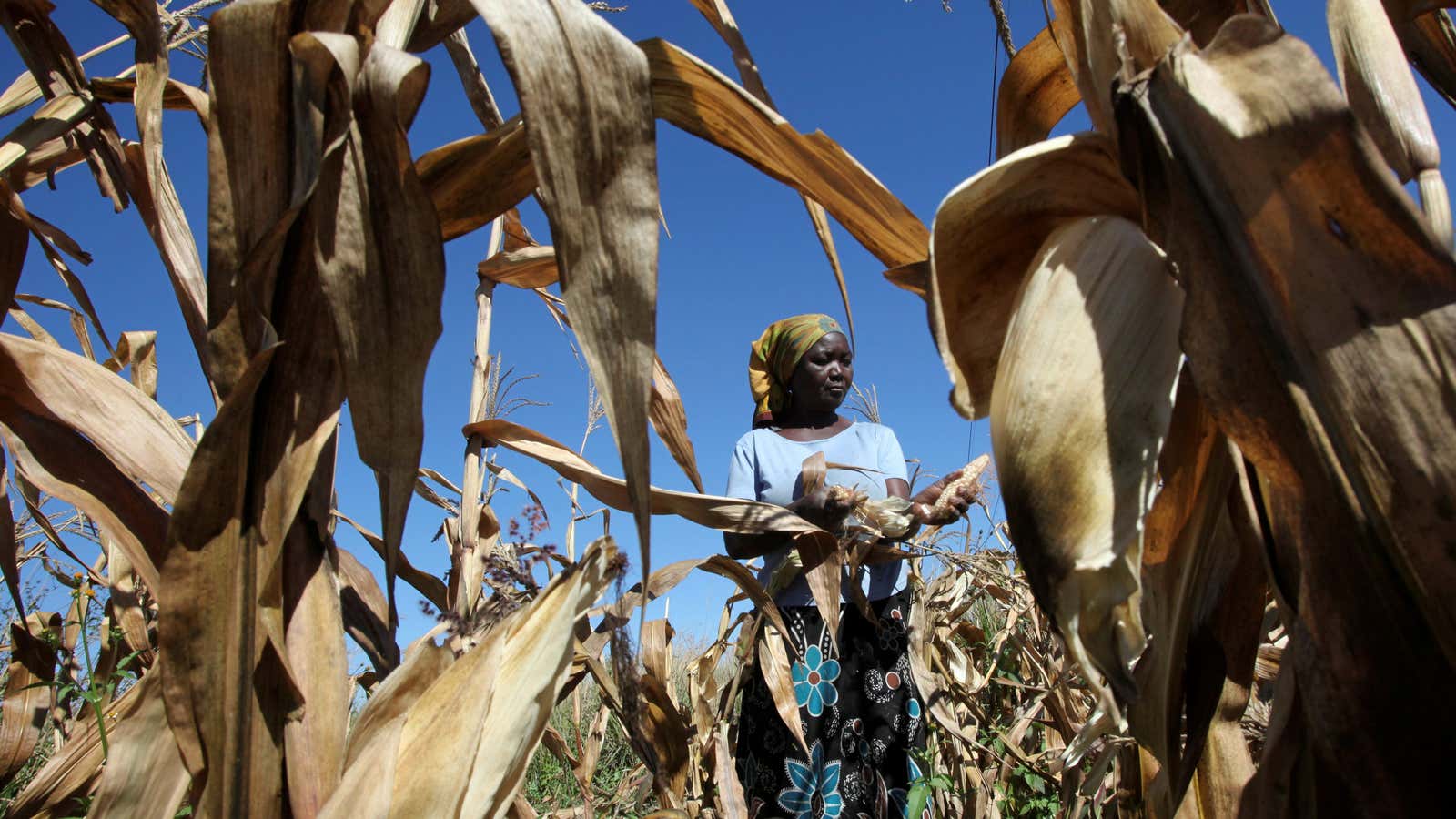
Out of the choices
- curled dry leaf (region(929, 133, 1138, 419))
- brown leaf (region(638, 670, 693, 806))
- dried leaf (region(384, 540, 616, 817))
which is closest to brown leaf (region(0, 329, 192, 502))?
dried leaf (region(384, 540, 616, 817))

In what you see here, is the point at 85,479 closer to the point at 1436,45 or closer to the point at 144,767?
the point at 144,767

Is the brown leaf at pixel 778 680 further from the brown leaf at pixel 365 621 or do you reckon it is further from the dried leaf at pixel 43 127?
the dried leaf at pixel 43 127

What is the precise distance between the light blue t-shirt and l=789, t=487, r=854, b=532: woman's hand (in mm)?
366

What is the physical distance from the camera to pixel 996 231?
39 cm

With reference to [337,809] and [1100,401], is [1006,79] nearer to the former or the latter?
[1100,401]

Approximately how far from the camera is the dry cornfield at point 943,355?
30 centimetres

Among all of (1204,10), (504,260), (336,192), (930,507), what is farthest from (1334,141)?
(930,507)

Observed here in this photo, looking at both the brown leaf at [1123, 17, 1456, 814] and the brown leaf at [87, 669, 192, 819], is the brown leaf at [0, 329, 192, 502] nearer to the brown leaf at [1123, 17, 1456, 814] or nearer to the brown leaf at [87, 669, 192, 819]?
the brown leaf at [87, 669, 192, 819]

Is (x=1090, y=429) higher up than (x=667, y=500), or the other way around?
(x=667, y=500)

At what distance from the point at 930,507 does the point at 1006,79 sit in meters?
Answer: 1.10

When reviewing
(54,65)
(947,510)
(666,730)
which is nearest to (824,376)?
(947,510)

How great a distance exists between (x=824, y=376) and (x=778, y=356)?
171mm

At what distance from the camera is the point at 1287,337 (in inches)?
12.2

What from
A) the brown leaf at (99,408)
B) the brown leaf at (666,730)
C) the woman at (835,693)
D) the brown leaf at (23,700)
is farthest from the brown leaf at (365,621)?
the woman at (835,693)
